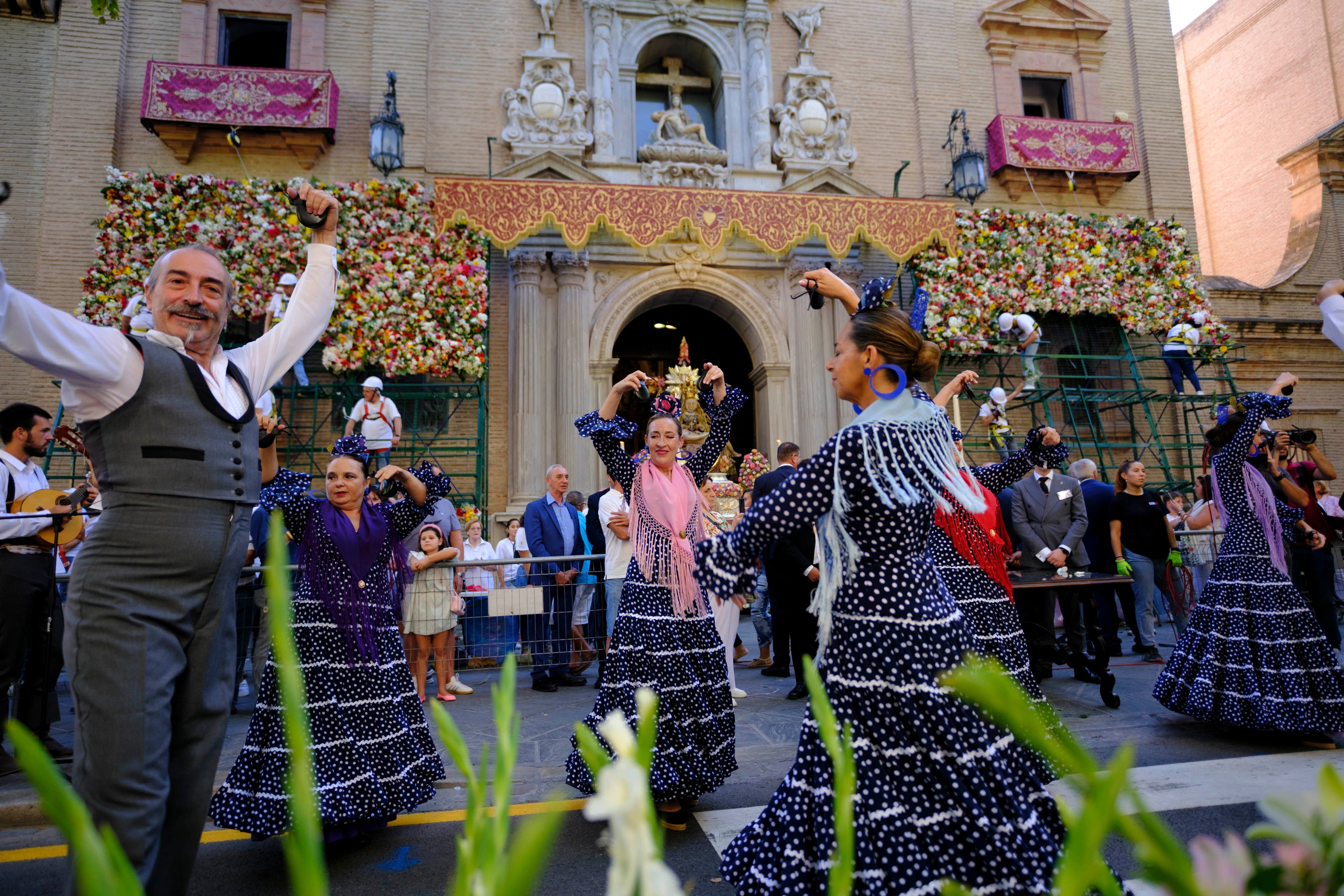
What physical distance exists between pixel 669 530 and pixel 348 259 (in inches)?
390

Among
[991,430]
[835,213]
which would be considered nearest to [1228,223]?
[835,213]

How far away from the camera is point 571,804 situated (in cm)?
420

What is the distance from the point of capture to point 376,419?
1088 cm

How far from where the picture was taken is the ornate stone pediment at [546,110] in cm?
1383

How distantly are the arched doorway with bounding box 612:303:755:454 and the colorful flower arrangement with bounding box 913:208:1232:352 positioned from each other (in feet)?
14.0

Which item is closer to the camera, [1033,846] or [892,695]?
[1033,846]

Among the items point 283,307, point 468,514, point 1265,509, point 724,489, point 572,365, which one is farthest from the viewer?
point 572,365

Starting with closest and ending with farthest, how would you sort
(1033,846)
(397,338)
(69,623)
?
(1033,846) → (69,623) → (397,338)

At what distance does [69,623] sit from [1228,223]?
83.2ft

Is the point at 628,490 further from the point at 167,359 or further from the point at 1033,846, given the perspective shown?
the point at 1033,846

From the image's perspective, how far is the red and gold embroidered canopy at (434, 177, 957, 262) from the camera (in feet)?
38.5

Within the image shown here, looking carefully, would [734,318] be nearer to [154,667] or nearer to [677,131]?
[677,131]

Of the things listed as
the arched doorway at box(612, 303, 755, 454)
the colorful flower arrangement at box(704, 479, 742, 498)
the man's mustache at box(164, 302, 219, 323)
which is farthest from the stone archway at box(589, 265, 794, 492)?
the man's mustache at box(164, 302, 219, 323)

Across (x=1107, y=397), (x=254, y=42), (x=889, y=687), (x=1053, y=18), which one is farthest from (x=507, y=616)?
(x=1053, y=18)
